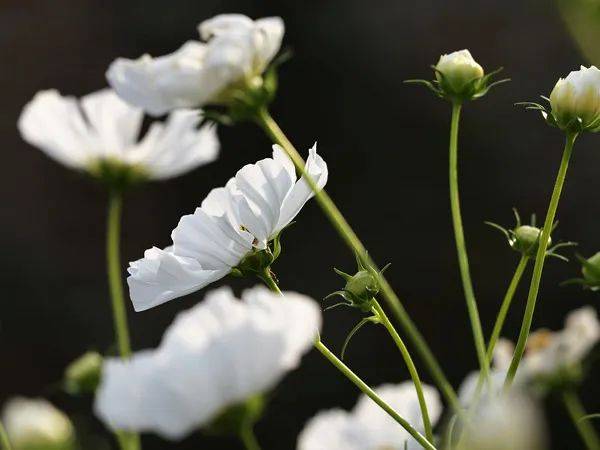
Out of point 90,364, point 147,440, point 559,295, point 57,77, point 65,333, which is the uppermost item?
point 90,364

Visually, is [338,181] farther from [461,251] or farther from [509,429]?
[509,429]

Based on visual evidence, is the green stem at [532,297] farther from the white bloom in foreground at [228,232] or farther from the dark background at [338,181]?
the dark background at [338,181]

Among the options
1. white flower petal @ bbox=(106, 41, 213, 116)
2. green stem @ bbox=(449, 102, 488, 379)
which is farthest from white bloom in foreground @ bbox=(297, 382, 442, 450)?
white flower petal @ bbox=(106, 41, 213, 116)

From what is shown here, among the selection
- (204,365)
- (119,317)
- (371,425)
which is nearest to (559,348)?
(371,425)

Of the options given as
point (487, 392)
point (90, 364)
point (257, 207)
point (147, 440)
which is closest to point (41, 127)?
point (90, 364)

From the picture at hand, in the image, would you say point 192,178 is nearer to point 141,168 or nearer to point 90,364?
point 141,168

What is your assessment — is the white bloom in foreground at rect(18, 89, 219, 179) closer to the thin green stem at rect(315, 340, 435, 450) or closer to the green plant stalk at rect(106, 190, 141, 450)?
the green plant stalk at rect(106, 190, 141, 450)
